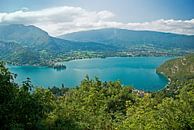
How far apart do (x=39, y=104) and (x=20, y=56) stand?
7338 inches

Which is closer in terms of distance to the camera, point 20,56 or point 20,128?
point 20,128

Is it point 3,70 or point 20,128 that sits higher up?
point 3,70

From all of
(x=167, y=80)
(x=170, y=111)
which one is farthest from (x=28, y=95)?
(x=167, y=80)

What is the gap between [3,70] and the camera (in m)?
8.97

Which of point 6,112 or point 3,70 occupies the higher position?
point 3,70

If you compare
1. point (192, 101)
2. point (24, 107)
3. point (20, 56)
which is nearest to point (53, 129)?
point (24, 107)

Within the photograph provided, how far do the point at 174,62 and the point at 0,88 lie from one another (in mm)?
131118

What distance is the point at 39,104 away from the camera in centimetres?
932

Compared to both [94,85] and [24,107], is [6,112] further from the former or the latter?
[94,85]

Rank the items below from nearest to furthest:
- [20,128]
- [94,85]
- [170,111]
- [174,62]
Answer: [20,128] → [170,111] → [94,85] → [174,62]

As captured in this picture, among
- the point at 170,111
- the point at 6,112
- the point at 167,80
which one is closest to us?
the point at 6,112

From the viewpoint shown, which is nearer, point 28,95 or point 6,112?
point 6,112

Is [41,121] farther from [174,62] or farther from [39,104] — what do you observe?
[174,62]

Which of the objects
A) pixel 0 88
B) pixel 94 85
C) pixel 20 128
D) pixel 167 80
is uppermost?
pixel 0 88
